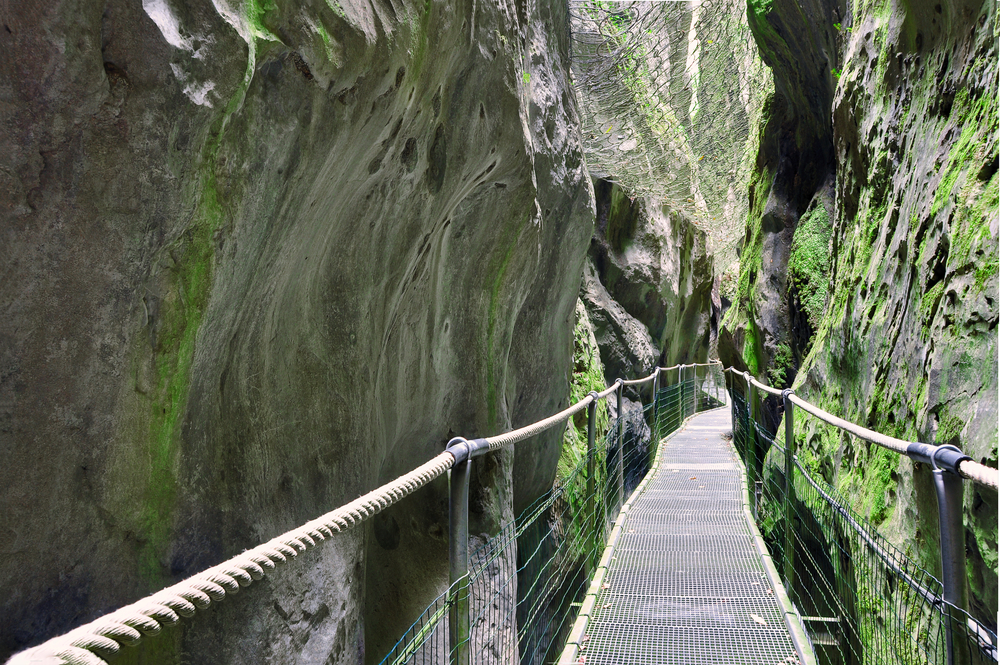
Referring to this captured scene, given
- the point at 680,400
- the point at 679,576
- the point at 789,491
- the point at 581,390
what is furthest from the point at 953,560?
the point at 680,400

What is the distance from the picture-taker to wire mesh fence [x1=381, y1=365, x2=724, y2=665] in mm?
3586

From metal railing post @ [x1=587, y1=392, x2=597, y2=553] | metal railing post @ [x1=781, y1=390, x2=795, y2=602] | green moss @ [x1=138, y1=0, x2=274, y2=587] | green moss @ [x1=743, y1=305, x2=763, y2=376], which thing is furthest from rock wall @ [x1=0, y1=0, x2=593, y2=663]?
green moss @ [x1=743, y1=305, x2=763, y2=376]

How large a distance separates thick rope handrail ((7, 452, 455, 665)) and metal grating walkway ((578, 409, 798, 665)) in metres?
2.89

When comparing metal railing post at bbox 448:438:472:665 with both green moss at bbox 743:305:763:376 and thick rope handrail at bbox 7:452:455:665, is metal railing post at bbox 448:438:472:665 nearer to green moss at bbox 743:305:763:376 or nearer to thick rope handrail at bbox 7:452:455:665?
thick rope handrail at bbox 7:452:455:665

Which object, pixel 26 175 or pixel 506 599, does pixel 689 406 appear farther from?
pixel 26 175

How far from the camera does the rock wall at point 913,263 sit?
267cm

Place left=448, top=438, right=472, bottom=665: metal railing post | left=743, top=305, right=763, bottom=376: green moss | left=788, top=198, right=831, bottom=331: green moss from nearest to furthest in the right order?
left=448, top=438, right=472, bottom=665: metal railing post, left=788, top=198, right=831, bottom=331: green moss, left=743, top=305, right=763, bottom=376: green moss

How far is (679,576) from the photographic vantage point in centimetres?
505

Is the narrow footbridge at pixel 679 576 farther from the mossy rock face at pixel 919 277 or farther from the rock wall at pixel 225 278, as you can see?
the rock wall at pixel 225 278

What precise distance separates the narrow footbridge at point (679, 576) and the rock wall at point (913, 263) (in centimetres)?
17

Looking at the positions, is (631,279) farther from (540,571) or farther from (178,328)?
(178,328)

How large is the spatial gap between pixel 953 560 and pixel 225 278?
2380mm

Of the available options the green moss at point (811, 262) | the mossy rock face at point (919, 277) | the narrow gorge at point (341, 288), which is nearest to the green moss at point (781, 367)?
the green moss at point (811, 262)

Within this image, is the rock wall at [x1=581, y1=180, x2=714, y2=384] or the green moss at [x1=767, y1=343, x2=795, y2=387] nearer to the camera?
the green moss at [x1=767, y1=343, x2=795, y2=387]
